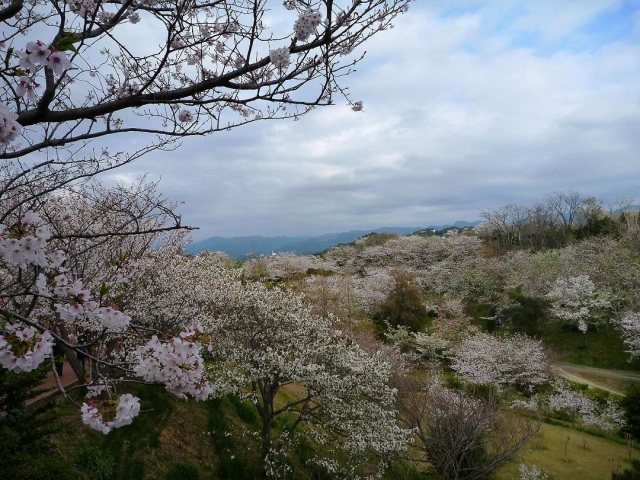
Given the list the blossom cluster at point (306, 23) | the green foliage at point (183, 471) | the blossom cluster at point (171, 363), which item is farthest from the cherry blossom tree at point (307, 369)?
the blossom cluster at point (306, 23)

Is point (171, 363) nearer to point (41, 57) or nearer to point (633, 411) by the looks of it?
point (41, 57)

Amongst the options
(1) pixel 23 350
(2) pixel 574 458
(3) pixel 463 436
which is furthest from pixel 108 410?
(2) pixel 574 458

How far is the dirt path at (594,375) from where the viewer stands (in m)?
17.6

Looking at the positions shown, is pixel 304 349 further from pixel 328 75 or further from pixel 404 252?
pixel 404 252

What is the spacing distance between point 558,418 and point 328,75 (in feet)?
57.6

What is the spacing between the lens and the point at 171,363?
2607 mm

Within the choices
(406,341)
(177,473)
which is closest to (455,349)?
(406,341)

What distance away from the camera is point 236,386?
29.3 ft

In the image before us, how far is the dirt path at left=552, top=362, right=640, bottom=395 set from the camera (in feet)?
57.7

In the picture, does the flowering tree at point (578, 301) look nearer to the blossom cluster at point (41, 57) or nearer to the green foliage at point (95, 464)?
the green foliage at point (95, 464)

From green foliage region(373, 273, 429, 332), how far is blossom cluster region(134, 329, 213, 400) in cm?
2021

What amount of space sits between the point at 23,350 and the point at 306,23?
105 inches

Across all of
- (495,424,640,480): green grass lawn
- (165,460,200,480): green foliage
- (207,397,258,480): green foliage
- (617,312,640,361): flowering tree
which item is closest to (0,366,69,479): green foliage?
(165,460,200,480): green foliage

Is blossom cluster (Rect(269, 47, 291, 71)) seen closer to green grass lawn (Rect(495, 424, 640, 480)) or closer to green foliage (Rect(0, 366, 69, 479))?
green foliage (Rect(0, 366, 69, 479))
